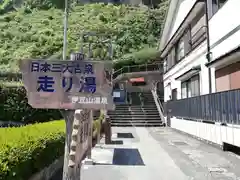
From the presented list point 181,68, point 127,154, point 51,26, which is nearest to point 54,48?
point 51,26

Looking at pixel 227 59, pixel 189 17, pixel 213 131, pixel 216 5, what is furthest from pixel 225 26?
pixel 189 17

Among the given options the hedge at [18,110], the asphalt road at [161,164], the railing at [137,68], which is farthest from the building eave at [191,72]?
the railing at [137,68]

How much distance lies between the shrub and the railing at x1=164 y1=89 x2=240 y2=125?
5422mm

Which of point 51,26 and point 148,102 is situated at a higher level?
point 51,26

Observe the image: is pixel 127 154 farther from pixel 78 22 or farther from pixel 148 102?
pixel 78 22

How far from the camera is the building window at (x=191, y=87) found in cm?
1698

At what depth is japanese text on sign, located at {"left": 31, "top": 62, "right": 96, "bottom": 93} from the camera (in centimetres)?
464

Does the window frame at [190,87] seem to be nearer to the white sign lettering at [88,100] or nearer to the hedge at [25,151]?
the hedge at [25,151]

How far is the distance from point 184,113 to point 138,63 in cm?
1778

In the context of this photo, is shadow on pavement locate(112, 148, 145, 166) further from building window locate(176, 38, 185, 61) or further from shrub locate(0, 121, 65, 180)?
building window locate(176, 38, 185, 61)

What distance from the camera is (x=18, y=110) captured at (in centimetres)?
2205

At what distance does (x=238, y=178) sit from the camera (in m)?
7.30

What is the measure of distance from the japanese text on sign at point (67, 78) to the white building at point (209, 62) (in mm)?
6319

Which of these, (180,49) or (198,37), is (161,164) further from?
(180,49)
